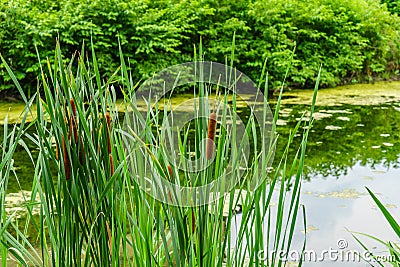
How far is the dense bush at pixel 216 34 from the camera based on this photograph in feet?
14.4

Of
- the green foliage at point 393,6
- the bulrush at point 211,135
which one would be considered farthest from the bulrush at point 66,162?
the green foliage at point 393,6

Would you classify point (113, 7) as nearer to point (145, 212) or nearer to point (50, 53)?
point (50, 53)

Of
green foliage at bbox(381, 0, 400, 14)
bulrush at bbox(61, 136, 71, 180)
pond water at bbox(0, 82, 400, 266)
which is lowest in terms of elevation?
pond water at bbox(0, 82, 400, 266)

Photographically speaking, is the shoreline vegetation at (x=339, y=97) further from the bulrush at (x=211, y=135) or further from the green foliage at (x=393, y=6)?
the green foliage at (x=393, y=6)

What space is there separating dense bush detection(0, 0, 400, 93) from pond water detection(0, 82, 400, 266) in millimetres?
543

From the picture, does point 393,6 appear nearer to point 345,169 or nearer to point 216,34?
point 216,34

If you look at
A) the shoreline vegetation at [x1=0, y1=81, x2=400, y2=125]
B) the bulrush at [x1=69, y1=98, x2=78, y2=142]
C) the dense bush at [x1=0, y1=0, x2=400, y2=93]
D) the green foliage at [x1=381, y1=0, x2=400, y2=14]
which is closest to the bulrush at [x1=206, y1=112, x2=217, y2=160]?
the bulrush at [x1=69, y1=98, x2=78, y2=142]

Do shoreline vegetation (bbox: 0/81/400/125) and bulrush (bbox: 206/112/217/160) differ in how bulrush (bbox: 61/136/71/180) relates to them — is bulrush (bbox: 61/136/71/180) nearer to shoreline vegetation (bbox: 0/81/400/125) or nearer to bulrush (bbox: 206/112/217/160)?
bulrush (bbox: 206/112/217/160)

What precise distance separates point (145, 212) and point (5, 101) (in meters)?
4.31

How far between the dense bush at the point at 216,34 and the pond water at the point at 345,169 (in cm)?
54

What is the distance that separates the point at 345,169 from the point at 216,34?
9.05ft

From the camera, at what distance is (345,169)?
8.97 ft

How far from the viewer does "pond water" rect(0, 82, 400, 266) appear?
1912 millimetres

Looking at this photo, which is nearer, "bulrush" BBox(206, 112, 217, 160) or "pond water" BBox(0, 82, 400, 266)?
"bulrush" BBox(206, 112, 217, 160)
